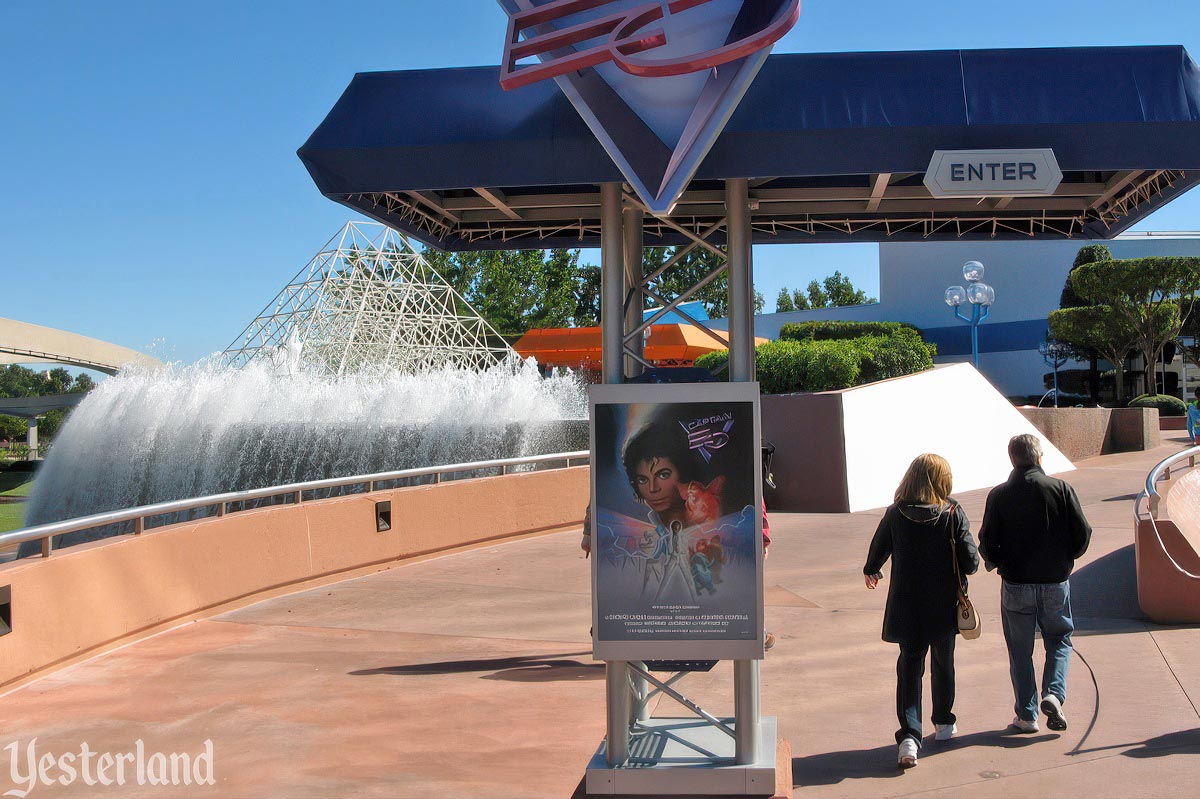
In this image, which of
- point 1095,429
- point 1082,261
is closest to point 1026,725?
point 1095,429

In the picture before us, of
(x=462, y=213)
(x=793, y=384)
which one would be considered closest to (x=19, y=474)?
(x=793, y=384)

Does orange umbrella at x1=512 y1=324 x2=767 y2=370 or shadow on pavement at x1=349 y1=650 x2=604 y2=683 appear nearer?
shadow on pavement at x1=349 y1=650 x2=604 y2=683

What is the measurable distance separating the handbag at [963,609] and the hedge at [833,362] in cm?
1378

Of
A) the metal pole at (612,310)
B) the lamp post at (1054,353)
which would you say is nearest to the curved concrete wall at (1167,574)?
the metal pole at (612,310)

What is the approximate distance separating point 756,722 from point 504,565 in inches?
295

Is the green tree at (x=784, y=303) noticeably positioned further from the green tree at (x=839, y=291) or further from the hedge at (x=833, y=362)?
the hedge at (x=833, y=362)

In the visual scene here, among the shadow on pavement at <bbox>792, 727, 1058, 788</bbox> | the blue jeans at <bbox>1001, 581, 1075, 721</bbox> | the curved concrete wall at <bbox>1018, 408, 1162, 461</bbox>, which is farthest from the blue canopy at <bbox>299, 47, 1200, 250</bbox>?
the curved concrete wall at <bbox>1018, 408, 1162, 461</bbox>

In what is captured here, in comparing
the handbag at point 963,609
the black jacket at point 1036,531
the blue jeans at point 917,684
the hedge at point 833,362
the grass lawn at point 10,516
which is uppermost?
the hedge at point 833,362

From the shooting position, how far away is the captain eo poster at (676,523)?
14.5 ft

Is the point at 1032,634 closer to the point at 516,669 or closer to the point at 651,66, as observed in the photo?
the point at 516,669

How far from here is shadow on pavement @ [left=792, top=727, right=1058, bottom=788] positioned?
17.0 feet

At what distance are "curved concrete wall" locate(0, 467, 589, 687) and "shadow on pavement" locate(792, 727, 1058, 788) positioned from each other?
5.01 m

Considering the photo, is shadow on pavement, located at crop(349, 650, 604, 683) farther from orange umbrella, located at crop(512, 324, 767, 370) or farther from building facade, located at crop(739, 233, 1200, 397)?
building facade, located at crop(739, 233, 1200, 397)

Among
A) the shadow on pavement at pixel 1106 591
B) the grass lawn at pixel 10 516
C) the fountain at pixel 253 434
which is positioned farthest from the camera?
the grass lawn at pixel 10 516
